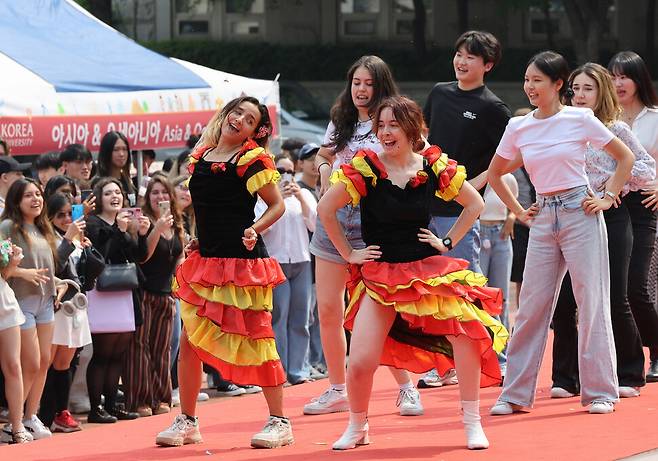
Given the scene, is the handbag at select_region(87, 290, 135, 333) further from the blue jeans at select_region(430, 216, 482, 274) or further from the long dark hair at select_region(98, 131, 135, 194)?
the blue jeans at select_region(430, 216, 482, 274)

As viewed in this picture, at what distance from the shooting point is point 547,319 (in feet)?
26.5

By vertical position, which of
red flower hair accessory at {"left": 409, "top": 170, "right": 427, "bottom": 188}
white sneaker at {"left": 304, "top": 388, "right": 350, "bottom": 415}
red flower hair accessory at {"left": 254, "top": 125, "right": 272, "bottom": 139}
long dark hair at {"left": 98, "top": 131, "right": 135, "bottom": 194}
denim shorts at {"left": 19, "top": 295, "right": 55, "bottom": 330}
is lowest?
white sneaker at {"left": 304, "top": 388, "right": 350, "bottom": 415}

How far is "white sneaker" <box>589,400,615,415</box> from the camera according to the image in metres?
7.93

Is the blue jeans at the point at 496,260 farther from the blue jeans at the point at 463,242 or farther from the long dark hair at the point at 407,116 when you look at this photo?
the long dark hair at the point at 407,116

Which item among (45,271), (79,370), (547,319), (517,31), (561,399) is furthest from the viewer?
(517,31)

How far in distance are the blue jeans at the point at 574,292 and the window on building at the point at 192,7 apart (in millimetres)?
34437

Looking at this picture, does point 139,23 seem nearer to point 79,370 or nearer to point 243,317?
point 79,370

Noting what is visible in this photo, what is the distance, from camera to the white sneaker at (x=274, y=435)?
7.30 metres

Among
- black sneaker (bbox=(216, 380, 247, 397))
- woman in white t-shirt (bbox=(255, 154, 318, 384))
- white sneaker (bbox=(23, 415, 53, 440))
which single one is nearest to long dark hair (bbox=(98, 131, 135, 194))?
woman in white t-shirt (bbox=(255, 154, 318, 384))

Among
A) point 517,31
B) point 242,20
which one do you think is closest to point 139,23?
point 242,20

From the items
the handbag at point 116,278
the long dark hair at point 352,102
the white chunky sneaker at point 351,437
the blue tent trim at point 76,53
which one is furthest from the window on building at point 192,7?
the white chunky sneaker at point 351,437

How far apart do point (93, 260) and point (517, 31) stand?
30642 mm

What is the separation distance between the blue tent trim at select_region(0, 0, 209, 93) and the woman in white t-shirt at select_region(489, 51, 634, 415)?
6.49 m

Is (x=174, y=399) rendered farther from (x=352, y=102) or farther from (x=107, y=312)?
(x=352, y=102)
